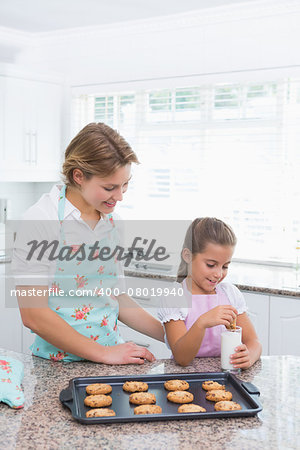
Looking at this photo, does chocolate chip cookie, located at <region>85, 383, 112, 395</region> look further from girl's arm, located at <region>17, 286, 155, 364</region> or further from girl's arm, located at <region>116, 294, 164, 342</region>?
girl's arm, located at <region>116, 294, 164, 342</region>

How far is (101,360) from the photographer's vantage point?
1.59 metres

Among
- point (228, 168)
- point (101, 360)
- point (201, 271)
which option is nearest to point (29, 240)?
point (101, 360)

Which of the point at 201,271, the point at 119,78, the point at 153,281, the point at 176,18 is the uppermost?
the point at 176,18

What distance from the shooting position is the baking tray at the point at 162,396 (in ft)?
3.94

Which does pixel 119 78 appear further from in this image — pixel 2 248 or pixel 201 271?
pixel 201 271

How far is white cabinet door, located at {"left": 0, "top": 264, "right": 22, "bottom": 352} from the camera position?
3539mm

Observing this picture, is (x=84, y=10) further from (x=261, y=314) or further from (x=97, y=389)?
(x=97, y=389)

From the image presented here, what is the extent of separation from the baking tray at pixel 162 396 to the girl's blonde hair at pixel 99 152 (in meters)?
0.56

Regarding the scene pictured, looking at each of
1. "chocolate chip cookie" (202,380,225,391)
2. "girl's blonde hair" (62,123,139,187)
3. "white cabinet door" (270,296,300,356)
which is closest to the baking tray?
"chocolate chip cookie" (202,380,225,391)

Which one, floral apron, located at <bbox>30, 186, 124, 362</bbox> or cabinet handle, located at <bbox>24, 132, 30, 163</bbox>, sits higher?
cabinet handle, located at <bbox>24, 132, 30, 163</bbox>

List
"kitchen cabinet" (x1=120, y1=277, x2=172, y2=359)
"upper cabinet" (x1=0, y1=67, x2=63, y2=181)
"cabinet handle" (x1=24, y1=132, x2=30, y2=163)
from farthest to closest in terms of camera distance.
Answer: "cabinet handle" (x1=24, y1=132, x2=30, y2=163) → "upper cabinet" (x1=0, y1=67, x2=63, y2=181) → "kitchen cabinet" (x1=120, y1=277, x2=172, y2=359)

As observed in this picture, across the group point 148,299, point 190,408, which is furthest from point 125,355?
point 148,299

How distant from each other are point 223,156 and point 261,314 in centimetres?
121

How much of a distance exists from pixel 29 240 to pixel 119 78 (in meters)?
2.73
